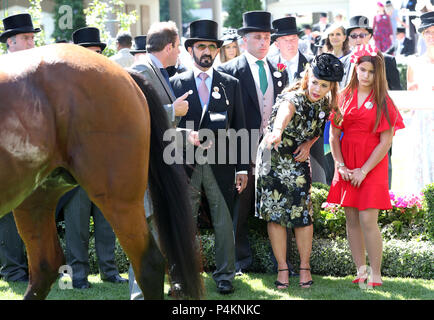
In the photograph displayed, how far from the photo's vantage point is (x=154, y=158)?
163 inches

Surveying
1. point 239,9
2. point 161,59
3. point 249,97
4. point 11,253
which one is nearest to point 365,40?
point 249,97

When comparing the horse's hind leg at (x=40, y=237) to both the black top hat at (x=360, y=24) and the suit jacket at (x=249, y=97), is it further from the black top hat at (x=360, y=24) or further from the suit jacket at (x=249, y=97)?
the black top hat at (x=360, y=24)

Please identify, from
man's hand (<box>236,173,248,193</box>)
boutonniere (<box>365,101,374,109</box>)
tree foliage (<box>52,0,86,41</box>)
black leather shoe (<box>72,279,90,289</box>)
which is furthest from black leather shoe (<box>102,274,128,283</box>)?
tree foliage (<box>52,0,86,41</box>)

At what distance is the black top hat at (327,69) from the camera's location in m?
4.95

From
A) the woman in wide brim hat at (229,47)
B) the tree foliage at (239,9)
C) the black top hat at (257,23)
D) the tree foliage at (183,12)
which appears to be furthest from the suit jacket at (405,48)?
the tree foliage at (183,12)

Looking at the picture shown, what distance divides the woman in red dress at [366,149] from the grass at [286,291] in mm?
189

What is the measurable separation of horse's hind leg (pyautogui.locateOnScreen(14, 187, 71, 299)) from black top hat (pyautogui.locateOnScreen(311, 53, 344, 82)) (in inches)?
87.3

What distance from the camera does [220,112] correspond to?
16.9 feet

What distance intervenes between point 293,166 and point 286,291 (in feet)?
3.34

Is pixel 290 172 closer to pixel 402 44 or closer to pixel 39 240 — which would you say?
pixel 39 240

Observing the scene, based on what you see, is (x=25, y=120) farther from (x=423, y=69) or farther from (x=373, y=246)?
(x=423, y=69)

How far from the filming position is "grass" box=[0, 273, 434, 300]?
491 centimetres

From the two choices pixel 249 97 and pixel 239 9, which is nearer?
pixel 249 97

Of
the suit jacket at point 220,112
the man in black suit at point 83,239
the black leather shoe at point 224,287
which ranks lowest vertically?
the black leather shoe at point 224,287
